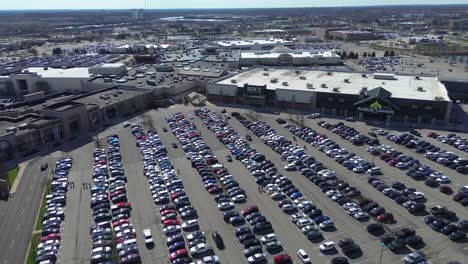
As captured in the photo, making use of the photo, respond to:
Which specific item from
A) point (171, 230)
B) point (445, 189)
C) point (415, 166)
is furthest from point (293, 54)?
point (171, 230)

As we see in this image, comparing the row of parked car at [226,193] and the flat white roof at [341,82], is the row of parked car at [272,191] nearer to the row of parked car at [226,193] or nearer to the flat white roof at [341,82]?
the row of parked car at [226,193]

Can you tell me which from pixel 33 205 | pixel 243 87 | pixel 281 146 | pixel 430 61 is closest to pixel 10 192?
pixel 33 205

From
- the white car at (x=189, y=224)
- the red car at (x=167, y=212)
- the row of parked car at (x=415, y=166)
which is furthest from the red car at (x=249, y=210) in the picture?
the row of parked car at (x=415, y=166)

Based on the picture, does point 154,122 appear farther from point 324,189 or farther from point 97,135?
point 324,189

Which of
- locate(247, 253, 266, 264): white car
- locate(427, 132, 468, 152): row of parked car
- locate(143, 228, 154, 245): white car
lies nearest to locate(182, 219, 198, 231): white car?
locate(143, 228, 154, 245): white car

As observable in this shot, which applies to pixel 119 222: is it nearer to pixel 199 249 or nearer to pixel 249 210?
pixel 199 249

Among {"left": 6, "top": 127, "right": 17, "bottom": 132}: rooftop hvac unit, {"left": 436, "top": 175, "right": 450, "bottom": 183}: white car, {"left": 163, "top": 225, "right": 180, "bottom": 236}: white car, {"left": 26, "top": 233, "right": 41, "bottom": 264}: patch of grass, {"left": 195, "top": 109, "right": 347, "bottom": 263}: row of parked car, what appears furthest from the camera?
{"left": 6, "top": 127, "right": 17, "bottom": 132}: rooftop hvac unit

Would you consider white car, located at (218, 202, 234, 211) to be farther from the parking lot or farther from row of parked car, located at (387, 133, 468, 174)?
row of parked car, located at (387, 133, 468, 174)

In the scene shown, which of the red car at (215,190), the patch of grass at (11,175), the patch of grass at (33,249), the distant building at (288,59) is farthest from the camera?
the distant building at (288,59)
